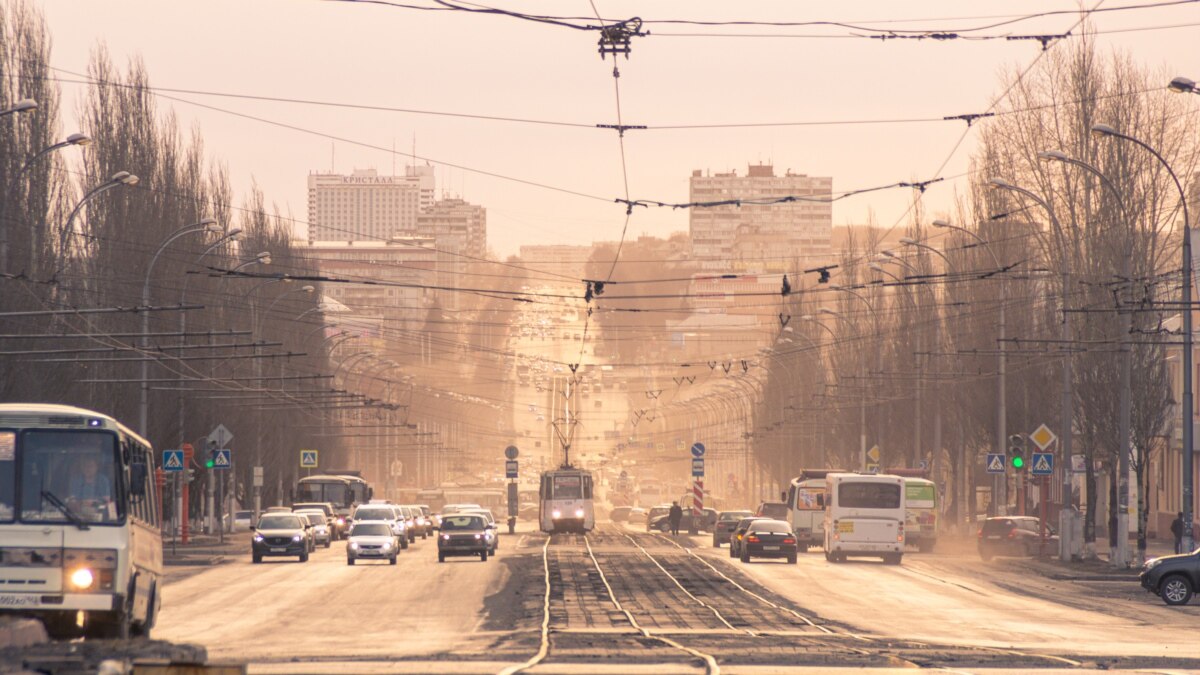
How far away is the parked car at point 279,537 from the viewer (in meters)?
53.4

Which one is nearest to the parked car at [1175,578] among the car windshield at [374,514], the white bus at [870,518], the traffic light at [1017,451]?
the traffic light at [1017,451]

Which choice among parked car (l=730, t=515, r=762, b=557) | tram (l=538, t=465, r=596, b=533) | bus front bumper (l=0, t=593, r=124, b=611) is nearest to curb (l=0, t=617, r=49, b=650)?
bus front bumper (l=0, t=593, r=124, b=611)

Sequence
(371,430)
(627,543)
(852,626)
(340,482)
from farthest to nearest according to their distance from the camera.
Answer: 1. (371,430)
2. (340,482)
3. (627,543)
4. (852,626)

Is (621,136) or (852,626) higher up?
(621,136)

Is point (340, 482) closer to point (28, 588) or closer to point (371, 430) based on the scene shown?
point (371, 430)

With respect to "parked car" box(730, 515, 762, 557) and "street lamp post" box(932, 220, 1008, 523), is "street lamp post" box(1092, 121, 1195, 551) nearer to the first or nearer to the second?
"street lamp post" box(932, 220, 1008, 523)

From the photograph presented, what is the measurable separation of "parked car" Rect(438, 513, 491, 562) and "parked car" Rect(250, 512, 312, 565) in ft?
13.6

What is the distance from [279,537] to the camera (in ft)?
176

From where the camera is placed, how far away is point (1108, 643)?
82.7ft

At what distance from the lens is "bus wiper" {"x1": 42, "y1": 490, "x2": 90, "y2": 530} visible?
65.9ft

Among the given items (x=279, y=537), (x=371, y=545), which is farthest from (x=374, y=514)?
(x=371, y=545)

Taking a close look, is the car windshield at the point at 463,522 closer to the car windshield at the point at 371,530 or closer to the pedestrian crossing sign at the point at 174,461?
the car windshield at the point at 371,530

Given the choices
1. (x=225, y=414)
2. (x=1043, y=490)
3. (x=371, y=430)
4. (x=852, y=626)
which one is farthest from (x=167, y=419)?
(x=371, y=430)

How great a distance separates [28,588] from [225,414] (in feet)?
A: 182
